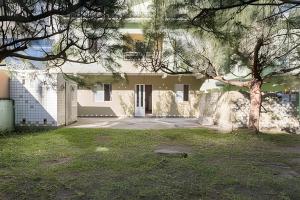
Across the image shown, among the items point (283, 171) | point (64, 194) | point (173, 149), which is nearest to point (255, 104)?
point (173, 149)

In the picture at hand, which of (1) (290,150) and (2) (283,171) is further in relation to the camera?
(1) (290,150)

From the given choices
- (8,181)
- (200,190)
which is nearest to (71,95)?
(8,181)

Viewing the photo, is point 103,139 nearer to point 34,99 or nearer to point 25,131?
point 25,131

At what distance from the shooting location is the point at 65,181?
6871 millimetres

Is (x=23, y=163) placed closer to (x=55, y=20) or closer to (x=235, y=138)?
(x=55, y=20)

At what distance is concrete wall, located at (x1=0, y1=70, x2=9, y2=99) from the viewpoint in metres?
14.3

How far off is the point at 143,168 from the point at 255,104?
784 cm

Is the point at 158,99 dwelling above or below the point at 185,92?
below

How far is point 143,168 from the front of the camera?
7.98 metres

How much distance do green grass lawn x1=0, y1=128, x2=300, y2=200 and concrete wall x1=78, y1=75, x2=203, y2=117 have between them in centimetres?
1030

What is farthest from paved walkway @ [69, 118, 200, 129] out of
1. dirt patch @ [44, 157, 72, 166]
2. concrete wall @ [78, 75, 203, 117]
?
dirt patch @ [44, 157, 72, 166]

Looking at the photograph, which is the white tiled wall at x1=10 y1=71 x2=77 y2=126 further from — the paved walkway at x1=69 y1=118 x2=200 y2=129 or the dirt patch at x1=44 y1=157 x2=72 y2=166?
the dirt patch at x1=44 y1=157 x2=72 y2=166

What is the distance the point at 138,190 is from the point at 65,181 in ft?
4.44

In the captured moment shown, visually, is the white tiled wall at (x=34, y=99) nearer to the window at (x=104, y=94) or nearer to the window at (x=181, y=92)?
the window at (x=104, y=94)
